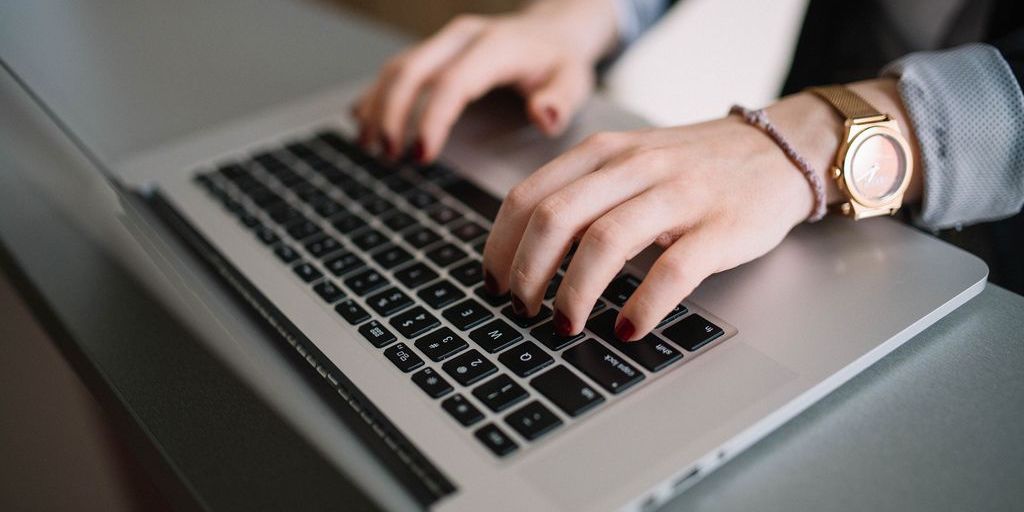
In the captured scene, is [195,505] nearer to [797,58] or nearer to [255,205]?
[255,205]

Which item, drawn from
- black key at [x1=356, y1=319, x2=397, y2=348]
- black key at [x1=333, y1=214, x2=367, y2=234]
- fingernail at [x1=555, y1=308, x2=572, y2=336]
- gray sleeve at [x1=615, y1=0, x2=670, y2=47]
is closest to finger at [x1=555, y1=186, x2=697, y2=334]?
fingernail at [x1=555, y1=308, x2=572, y2=336]

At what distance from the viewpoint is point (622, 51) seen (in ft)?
2.92

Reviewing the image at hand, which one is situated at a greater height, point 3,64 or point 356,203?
point 3,64

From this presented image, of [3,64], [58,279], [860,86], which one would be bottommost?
[860,86]

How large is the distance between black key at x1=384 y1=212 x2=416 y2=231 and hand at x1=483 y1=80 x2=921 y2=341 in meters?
0.12

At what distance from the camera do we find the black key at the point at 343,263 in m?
0.52

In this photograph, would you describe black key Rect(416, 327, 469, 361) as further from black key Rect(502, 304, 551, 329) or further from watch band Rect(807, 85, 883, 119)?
watch band Rect(807, 85, 883, 119)

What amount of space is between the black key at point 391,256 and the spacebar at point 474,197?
73 mm

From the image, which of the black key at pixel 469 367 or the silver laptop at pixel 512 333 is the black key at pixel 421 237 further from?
the black key at pixel 469 367

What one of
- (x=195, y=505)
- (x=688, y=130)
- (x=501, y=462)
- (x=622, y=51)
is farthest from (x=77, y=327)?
(x=622, y=51)

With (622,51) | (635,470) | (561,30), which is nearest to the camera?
(635,470)

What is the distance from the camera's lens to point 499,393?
398 mm

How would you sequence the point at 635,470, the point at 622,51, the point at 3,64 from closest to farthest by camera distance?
1. the point at 635,470
2. the point at 3,64
3. the point at 622,51

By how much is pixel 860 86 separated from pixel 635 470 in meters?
0.34
